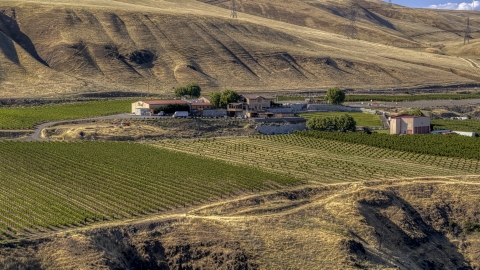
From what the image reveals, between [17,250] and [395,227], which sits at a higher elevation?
[17,250]

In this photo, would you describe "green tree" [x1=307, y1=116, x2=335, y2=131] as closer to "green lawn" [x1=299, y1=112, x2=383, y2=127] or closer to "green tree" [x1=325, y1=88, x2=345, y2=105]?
"green lawn" [x1=299, y1=112, x2=383, y2=127]

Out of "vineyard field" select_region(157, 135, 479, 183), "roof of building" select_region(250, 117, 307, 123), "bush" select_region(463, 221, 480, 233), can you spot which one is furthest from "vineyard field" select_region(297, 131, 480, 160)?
"bush" select_region(463, 221, 480, 233)

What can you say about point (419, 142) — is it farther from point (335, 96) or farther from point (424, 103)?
point (424, 103)

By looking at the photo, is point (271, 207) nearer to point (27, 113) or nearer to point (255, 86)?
point (27, 113)

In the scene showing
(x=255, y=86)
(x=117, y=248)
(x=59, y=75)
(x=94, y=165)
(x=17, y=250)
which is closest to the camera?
(x=17, y=250)

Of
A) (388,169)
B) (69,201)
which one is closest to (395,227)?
(388,169)

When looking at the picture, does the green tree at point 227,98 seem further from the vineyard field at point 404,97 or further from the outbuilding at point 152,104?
the vineyard field at point 404,97
